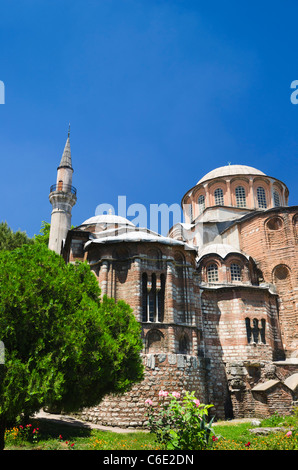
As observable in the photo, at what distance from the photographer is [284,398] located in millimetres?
16906

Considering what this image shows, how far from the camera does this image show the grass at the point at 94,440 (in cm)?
855

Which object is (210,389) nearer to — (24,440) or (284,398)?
(284,398)

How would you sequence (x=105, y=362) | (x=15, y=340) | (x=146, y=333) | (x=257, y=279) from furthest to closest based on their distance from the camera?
(x=257, y=279) < (x=146, y=333) < (x=105, y=362) < (x=15, y=340)

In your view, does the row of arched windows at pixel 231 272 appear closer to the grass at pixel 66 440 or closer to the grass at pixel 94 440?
the grass at pixel 94 440

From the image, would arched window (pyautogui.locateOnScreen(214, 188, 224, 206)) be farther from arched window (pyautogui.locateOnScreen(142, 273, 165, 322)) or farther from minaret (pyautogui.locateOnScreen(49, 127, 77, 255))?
arched window (pyautogui.locateOnScreen(142, 273, 165, 322))

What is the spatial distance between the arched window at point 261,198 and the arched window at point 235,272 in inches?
290

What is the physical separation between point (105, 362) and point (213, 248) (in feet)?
47.6

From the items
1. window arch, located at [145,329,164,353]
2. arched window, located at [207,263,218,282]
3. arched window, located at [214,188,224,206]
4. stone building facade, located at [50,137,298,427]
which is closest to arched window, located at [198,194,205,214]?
arched window, located at [214,188,224,206]

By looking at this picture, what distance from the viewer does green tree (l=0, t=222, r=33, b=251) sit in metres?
23.6

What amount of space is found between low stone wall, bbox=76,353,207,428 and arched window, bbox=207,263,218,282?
656cm

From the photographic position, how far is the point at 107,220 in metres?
27.8

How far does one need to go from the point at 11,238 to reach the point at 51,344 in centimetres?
1658

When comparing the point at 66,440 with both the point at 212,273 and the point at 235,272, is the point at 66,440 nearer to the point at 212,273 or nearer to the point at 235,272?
the point at 212,273
